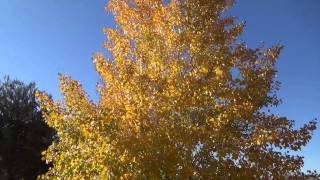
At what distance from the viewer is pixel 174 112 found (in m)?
13.0

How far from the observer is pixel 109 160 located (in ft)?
37.0

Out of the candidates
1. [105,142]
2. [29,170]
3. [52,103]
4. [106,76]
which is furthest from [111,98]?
[29,170]

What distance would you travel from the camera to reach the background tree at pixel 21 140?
99.3 ft

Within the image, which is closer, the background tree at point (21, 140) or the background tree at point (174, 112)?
the background tree at point (174, 112)

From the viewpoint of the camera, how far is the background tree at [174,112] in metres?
11.9

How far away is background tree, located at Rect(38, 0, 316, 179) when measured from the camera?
11.9 metres

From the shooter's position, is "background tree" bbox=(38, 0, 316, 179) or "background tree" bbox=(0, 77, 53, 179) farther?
"background tree" bbox=(0, 77, 53, 179)

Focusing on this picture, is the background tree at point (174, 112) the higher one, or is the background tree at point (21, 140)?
the background tree at point (21, 140)

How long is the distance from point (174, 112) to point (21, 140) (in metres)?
20.7

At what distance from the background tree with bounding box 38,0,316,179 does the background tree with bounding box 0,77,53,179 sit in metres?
17.3

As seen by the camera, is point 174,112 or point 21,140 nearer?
point 174,112

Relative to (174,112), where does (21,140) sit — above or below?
above

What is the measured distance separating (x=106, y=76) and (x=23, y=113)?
63.3 feet

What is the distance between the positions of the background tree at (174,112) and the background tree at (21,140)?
17.3 meters
